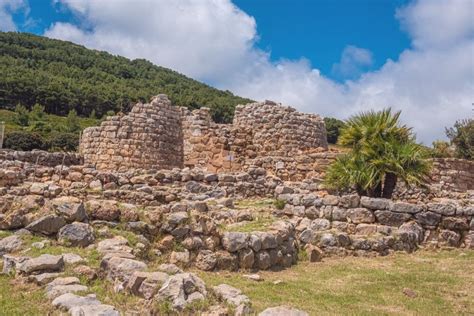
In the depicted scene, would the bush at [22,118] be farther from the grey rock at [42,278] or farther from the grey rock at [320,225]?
the grey rock at [42,278]

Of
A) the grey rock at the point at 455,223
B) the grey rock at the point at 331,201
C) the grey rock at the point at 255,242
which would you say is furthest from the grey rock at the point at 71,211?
the grey rock at the point at 455,223

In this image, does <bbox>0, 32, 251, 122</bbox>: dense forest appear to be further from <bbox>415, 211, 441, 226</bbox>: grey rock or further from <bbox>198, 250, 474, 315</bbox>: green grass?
<bbox>198, 250, 474, 315</bbox>: green grass

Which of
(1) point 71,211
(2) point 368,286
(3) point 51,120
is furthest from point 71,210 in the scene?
(3) point 51,120

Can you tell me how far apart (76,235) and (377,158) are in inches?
326

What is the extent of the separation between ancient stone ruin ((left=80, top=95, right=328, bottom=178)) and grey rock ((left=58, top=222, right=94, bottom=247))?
29.8 feet

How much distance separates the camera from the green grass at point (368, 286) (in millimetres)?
6691

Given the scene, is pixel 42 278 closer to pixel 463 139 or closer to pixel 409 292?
pixel 409 292

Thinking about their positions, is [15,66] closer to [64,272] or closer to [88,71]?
[88,71]

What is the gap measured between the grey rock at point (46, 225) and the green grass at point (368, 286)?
237 cm

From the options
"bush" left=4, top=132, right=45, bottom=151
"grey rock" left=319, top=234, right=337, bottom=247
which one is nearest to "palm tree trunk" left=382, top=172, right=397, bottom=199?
"grey rock" left=319, top=234, right=337, bottom=247

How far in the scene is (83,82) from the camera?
84938mm

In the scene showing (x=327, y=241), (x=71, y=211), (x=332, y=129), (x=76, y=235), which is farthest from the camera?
(x=332, y=129)

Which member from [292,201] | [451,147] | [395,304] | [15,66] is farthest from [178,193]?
[15,66]

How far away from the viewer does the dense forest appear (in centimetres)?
7356
